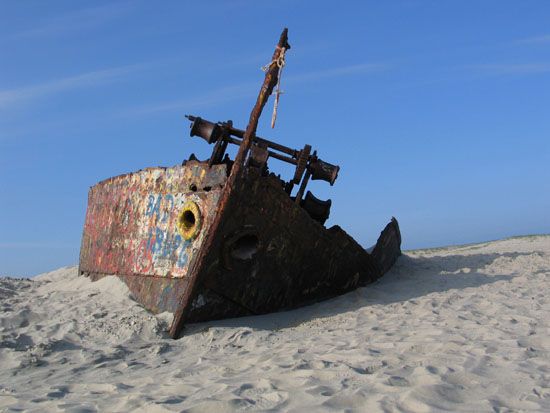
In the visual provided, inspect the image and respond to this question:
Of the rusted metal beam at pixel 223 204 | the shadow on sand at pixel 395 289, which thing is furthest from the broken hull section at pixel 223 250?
the shadow on sand at pixel 395 289

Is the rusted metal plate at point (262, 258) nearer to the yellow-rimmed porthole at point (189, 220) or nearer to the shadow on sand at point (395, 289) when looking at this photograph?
the shadow on sand at point (395, 289)

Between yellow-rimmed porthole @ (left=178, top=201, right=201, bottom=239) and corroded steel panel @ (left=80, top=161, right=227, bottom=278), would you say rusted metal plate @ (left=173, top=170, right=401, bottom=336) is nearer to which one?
corroded steel panel @ (left=80, top=161, right=227, bottom=278)

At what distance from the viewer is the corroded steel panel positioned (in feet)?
17.3

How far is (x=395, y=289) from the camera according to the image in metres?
6.79

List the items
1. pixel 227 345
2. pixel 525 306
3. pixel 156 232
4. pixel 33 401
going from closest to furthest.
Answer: pixel 33 401 → pixel 227 345 → pixel 525 306 → pixel 156 232

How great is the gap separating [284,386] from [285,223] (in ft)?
8.41

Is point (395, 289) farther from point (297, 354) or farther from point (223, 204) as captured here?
point (297, 354)

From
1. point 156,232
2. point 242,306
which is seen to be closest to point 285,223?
point 242,306

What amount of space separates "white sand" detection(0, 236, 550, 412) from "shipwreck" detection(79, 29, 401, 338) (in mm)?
226

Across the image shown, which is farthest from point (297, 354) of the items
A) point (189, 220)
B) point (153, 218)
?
point (153, 218)

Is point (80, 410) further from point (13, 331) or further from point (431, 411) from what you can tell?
point (13, 331)

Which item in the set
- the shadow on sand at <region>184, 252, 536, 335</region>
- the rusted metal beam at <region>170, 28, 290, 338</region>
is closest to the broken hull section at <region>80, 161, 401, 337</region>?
the rusted metal beam at <region>170, 28, 290, 338</region>

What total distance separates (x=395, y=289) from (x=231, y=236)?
2758 millimetres

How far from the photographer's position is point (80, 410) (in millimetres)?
2670
